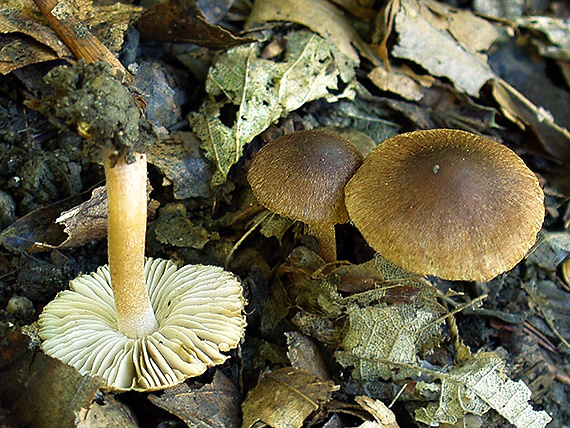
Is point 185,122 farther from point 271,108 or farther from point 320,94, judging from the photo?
point 320,94

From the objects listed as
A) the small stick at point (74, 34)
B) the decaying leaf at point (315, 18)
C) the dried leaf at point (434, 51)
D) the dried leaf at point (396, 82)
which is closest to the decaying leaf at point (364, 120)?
the dried leaf at point (396, 82)

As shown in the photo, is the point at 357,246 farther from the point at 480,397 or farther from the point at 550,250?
the point at 550,250

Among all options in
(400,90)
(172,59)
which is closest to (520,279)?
(400,90)

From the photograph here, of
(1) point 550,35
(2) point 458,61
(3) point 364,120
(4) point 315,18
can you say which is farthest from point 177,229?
(1) point 550,35

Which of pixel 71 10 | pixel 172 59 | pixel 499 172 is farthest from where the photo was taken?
pixel 172 59

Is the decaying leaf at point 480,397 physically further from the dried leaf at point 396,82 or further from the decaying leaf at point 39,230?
the decaying leaf at point 39,230

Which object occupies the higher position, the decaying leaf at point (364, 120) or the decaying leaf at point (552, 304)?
the decaying leaf at point (364, 120)
